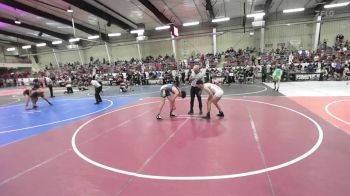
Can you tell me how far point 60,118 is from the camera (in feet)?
28.5

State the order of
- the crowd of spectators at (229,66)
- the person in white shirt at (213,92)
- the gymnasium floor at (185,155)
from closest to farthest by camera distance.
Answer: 1. the gymnasium floor at (185,155)
2. the person in white shirt at (213,92)
3. the crowd of spectators at (229,66)

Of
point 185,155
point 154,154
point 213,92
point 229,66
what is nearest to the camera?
point 185,155

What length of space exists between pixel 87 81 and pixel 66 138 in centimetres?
1985

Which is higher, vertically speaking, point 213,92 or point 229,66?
point 213,92

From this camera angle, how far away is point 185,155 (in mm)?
4520

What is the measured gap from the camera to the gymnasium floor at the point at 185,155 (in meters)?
3.42

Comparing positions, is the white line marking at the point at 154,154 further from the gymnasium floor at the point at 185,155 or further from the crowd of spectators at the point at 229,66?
the crowd of spectators at the point at 229,66

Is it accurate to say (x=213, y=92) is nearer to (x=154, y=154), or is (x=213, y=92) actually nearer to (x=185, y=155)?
(x=185, y=155)

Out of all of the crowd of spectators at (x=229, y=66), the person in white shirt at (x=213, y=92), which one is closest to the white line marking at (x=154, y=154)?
the person in white shirt at (x=213, y=92)

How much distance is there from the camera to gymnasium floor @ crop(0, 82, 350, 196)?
3.42 m

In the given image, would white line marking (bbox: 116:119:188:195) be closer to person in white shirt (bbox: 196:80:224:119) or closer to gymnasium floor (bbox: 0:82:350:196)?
gymnasium floor (bbox: 0:82:350:196)

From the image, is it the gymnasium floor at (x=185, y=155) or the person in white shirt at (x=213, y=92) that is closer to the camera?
the gymnasium floor at (x=185, y=155)

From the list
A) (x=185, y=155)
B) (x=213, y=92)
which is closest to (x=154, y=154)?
(x=185, y=155)

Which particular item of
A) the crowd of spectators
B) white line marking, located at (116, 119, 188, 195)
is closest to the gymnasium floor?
white line marking, located at (116, 119, 188, 195)
